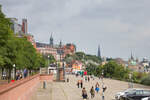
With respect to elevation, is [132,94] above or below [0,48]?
below

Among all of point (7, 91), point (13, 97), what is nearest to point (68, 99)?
point (13, 97)

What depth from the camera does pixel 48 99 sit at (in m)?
35.1

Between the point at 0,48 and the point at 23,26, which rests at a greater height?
the point at 23,26

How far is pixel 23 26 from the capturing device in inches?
5989

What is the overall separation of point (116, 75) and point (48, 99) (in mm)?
91083

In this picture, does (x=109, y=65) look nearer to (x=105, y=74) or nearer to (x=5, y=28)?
(x=105, y=74)

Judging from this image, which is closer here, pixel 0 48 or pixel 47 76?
pixel 0 48

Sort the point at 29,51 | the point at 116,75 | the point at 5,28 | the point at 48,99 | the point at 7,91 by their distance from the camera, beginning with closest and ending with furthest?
the point at 7,91 → the point at 5,28 → the point at 48,99 → the point at 29,51 → the point at 116,75

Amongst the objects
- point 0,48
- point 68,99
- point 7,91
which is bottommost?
point 68,99

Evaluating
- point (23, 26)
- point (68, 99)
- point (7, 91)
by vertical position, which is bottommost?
point (68, 99)

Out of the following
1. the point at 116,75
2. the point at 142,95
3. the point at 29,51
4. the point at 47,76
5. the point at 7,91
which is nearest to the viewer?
the point at 7,91

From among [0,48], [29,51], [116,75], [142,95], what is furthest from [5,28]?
[116,75]

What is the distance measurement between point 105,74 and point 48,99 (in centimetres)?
9631

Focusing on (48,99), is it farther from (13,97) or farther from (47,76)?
(47,76)
